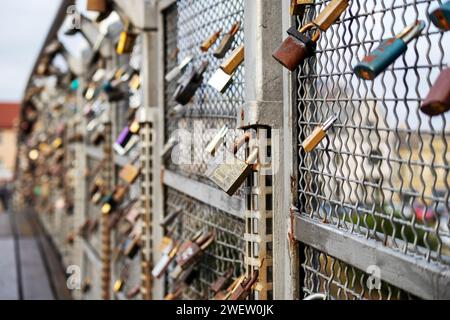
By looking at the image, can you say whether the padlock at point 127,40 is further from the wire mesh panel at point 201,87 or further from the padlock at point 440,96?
the padlock at point 440,96

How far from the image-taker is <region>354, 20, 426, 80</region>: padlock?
114 centimetres

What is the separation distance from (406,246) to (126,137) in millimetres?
2385

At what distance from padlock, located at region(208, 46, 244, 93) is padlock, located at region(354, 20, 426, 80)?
0.72 metres

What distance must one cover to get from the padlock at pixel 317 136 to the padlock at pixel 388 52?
257mm

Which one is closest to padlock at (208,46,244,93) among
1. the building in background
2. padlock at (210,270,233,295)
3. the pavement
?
padlock at (210,270,233,295)

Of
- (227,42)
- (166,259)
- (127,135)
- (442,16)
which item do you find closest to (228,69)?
(227,42)

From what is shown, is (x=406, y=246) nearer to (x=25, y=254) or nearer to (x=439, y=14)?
(x=439, y=14)

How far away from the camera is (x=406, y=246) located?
1202mm

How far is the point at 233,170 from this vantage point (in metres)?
1.74

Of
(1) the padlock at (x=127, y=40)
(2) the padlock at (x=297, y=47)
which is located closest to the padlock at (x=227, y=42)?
(2) the padlock at (x=297, y=47)

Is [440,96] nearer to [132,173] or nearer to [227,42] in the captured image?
[227,42]

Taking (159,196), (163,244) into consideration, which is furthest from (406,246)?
(159,196)

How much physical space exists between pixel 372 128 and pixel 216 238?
3.47ft

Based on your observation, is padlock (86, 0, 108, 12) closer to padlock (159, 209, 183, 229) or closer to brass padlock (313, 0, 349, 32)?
padlock (159, 209, 183, 229)
